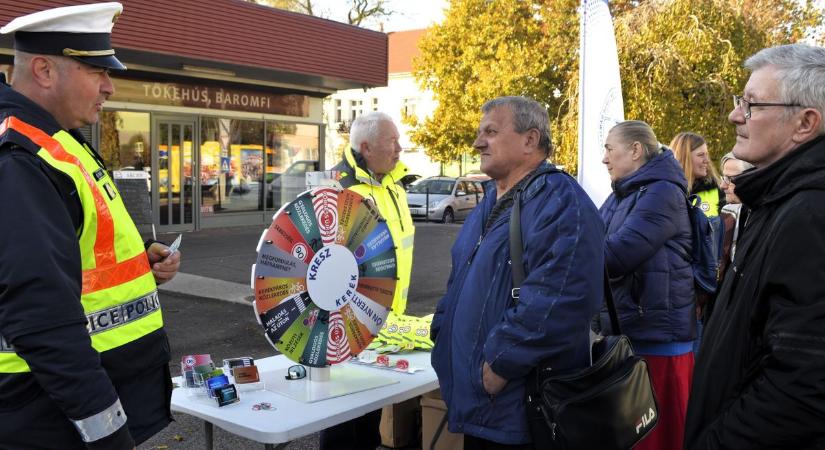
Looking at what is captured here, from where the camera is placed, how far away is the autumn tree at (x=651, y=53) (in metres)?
17.0

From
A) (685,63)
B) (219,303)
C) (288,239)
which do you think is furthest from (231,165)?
(288,239)

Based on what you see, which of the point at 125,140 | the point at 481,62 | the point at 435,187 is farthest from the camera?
the point at 481,62

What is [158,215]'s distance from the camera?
1544 cm

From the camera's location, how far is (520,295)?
8.32 ft

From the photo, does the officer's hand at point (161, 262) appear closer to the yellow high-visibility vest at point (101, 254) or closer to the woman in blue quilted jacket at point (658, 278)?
the yellow high-visibility vest at point (101, 254)

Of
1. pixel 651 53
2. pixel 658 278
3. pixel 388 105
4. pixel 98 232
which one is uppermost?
pixel 388 105

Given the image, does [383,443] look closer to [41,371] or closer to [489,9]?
[41,371]

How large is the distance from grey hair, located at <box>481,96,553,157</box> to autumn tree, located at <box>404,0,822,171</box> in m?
13.4

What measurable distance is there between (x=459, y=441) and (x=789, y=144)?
2.52 m

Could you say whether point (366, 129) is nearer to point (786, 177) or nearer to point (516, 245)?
point (516, 245)

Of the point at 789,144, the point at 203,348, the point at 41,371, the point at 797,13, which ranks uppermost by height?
the point at 797,13

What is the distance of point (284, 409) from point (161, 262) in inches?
35.4

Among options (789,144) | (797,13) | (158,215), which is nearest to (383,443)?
(789,144)

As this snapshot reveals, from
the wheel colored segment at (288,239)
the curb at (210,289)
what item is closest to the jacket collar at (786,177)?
the wheel colored segment at (288,239)
